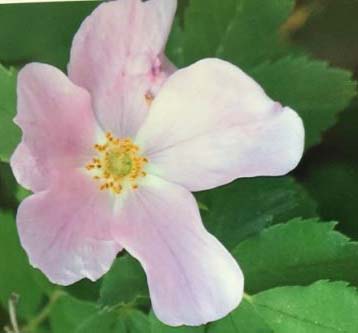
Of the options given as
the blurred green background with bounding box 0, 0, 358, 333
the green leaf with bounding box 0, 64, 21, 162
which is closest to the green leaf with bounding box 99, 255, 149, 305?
the blurred green background with bounding box 0, 0, 358, 333

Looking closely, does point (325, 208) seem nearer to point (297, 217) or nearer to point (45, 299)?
point (297, 217)

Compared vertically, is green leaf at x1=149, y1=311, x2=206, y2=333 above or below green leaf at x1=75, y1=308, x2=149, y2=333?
above

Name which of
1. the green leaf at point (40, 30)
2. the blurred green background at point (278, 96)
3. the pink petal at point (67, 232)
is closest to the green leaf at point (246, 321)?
the blurred green background at point (278, 96)

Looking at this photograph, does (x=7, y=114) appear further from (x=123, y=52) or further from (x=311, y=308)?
(x=311, y=308)

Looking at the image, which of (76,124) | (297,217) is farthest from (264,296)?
(76,124)

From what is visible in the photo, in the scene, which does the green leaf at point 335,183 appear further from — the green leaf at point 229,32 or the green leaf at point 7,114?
the green leaf at point 7,114

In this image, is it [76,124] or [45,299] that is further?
[45,299]

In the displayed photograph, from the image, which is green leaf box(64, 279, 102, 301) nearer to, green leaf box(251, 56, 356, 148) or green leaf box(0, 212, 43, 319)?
green leaf box(0, 212, 43, 319)
